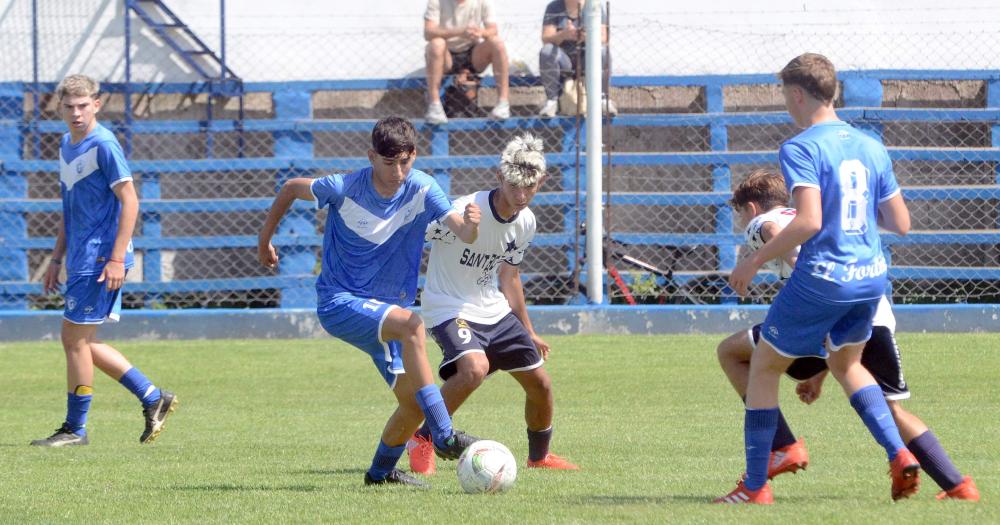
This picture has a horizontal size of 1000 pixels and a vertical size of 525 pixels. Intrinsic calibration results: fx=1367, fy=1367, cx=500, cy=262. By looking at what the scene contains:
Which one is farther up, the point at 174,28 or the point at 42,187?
the point at 174,28

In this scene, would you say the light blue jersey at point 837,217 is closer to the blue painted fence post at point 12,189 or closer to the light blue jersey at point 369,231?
the light blue jersey at point 369,231

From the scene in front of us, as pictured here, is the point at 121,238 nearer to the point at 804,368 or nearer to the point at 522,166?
the point at 522,166

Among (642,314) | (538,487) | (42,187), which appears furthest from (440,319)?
(42,187)

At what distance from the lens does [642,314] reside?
12.5 metres

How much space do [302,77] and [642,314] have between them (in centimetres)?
527

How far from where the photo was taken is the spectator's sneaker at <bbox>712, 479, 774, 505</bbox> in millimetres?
5121

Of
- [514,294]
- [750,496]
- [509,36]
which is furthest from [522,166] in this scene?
[509,36]

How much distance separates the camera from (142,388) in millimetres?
7977

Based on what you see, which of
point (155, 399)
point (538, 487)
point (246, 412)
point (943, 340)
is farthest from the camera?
point (943, 340)

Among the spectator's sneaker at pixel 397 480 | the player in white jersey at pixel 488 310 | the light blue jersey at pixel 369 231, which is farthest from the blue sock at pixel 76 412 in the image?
the spectator's sneaker at pixel 397 480

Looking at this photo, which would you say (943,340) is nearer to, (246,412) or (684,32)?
(684,32)

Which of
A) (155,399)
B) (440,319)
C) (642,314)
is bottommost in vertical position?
(642,314)

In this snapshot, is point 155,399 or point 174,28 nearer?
point 155,399

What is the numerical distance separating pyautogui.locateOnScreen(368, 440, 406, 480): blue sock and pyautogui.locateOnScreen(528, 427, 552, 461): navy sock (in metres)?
1.06
